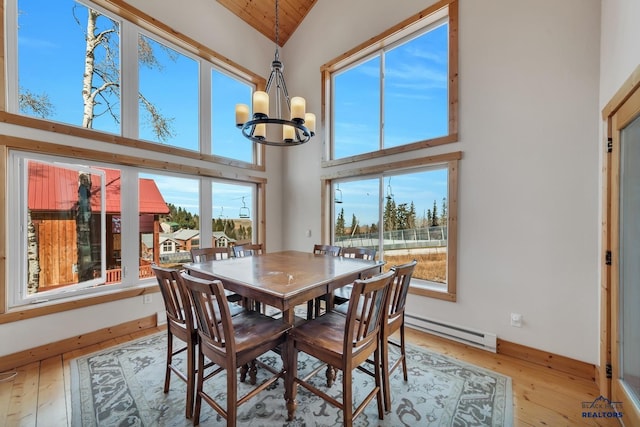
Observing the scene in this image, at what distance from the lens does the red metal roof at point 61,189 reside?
2.59 meters

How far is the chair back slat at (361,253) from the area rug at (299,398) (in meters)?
1.08

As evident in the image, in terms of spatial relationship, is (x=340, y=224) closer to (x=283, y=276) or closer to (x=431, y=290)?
(x=431, y=290)

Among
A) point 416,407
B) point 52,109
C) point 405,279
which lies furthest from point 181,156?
point 416,407

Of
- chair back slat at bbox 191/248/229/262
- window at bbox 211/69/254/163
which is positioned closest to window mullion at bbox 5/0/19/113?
window at bbox 211/69/254/163

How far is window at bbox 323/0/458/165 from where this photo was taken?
310 centimetres

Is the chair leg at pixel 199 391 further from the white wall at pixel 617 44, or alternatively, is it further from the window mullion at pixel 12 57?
the white wall at pixel 617 44

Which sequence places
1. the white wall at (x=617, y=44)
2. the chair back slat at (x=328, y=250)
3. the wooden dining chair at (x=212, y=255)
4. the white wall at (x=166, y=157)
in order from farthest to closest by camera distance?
the chair back slat at (x=328, y=250) → the wooden dining chair at (x=212, y=255) → the white wall at (x=166, y=157) → the white wall at (x=617, y=44)

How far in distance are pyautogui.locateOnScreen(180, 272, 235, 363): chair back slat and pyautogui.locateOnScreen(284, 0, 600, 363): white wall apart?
249 centimetres

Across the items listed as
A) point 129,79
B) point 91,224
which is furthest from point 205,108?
point 91,224

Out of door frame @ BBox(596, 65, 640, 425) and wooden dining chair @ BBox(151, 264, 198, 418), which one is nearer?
wooden dining chair @ BBox(151, 264, 198, 418)

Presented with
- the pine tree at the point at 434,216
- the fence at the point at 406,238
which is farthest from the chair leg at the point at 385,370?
the pine tree at the point at 434,216

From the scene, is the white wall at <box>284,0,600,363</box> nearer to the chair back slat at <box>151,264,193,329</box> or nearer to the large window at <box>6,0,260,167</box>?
the chair back slat at <box>151,264,193,329</box>

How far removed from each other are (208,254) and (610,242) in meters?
3.65

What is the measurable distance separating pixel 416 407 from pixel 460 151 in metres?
2.50
